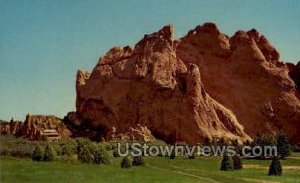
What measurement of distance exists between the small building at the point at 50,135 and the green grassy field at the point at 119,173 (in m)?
23.5

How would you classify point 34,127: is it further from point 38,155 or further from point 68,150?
point 38,155

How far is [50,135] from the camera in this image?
2849 inches

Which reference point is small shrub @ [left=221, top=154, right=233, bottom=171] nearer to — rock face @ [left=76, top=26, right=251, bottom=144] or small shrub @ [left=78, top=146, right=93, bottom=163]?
small shrub @ [left=78, top=146, right=93, bottom=163]

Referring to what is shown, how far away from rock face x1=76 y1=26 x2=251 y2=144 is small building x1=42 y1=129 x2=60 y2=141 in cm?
614

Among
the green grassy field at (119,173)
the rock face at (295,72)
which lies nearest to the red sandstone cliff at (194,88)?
the rock face at (295,72)

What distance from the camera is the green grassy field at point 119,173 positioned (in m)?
29.8

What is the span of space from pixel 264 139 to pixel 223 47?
23.7 m

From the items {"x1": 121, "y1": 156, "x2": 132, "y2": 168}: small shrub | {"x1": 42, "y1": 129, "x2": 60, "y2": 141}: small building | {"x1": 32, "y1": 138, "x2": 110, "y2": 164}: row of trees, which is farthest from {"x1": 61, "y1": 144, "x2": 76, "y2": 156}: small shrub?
{"x1": 42, "y1": 129, "x2": 60, "y2": 141}: small building

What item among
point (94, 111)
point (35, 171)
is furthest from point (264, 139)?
point (35, 171)

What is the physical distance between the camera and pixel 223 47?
274 feet

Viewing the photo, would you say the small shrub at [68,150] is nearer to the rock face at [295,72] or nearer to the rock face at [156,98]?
the rock face at [156,98]

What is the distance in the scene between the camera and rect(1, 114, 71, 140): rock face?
73.5 m

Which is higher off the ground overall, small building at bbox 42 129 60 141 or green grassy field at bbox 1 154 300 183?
small building at bbox 42 129 60 141

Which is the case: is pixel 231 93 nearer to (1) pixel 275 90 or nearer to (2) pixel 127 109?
(1) pixel 275 90
